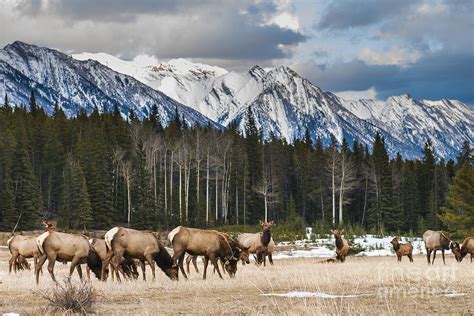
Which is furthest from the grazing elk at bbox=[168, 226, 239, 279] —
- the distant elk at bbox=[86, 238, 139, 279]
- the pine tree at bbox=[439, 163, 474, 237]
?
the pine tree at bbox=[439, 163, 474, 237]

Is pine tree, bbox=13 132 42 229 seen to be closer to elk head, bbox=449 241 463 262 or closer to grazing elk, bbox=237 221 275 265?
grazing elk, bbox=237 221 275 265

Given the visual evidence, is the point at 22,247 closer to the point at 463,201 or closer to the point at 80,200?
the point at 463,201

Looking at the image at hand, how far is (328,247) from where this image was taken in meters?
50.8

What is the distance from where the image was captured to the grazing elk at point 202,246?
66.6ft

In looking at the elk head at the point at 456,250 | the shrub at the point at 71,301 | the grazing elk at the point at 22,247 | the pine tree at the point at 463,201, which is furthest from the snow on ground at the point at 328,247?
the shrub at the point at 71,301

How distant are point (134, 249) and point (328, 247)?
3254 cm

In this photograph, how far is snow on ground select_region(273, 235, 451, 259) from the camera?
46.7 metres

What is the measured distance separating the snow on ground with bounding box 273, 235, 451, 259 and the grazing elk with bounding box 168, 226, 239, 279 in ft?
78.9

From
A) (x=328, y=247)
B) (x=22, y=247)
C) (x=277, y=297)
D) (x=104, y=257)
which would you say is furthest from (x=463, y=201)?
(x=277, y=297)

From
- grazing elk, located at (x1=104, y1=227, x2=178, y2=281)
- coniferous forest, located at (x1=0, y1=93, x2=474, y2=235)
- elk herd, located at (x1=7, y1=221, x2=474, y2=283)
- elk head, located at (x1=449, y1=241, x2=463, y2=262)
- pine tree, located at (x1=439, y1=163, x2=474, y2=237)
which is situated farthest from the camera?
coniferous forest, located at (x1=0, y1=93, x2=474, y2=235)

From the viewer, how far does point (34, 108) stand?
113062 mm

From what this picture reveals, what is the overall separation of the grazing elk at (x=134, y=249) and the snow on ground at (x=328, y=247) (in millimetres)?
25135

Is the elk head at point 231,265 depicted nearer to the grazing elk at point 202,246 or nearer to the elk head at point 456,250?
the grazing elk at point 202,246

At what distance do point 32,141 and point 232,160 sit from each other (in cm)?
2563
